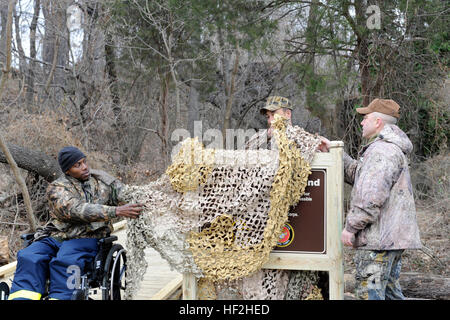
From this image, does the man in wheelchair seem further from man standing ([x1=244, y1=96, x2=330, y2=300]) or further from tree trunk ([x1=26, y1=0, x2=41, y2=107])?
tree trunk ([x1=26, y1=0, x2=41, y2=107])

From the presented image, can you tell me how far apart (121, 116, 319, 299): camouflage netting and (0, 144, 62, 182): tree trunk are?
4.70 m

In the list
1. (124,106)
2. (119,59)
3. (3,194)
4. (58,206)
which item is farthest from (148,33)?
(58,206)

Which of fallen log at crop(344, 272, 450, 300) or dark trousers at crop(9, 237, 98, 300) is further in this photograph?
fallen log at crop(344, 272, 450, 300)

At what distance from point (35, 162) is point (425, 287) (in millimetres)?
5731

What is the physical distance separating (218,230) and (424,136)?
23.9 feet

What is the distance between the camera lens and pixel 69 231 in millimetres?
3475

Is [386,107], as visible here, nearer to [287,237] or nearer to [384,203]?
[384,203]

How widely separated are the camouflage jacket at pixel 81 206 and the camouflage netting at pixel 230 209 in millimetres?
402

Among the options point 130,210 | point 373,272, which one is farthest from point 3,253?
point 373,272

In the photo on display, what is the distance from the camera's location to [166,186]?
3232 millimetres

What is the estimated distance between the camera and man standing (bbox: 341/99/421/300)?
288 cm

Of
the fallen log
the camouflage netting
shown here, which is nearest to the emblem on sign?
the camouflage netting

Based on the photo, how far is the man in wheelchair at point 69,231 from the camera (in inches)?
127

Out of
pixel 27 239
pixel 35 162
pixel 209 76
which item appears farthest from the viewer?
pixel 209 76
